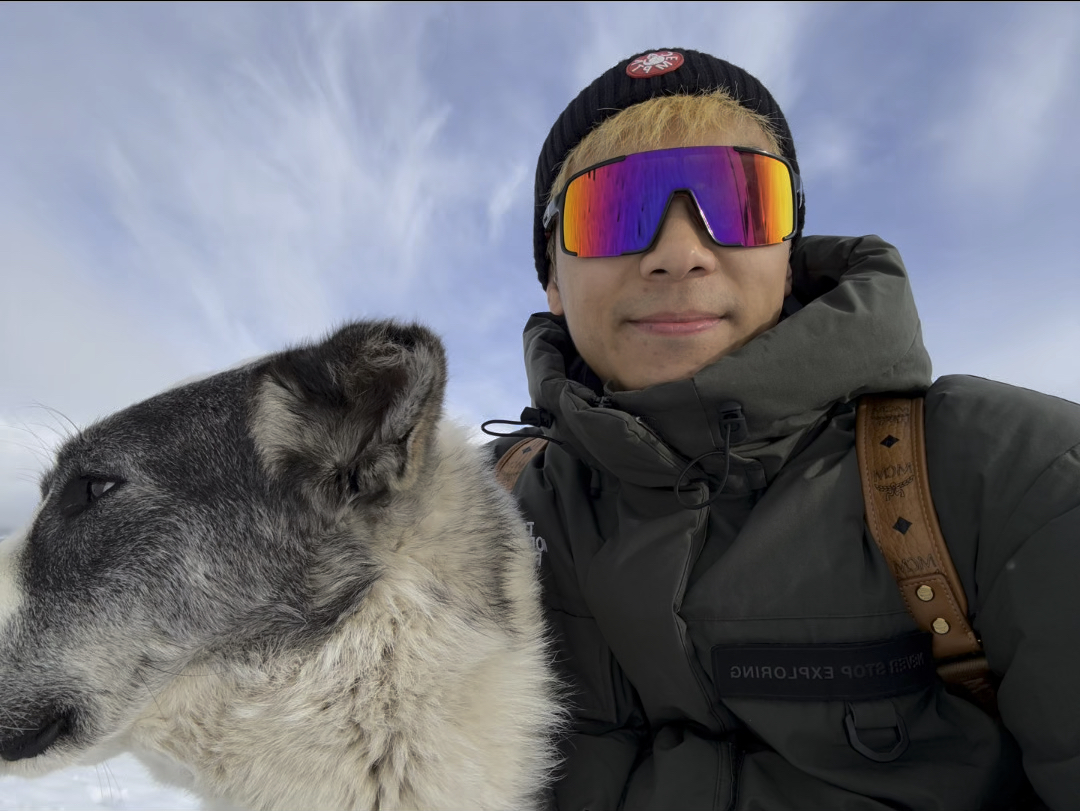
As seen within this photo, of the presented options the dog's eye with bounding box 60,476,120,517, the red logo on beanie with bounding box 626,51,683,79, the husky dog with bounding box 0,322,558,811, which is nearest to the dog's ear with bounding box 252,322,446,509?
the husky dog with bounding box 0,322,558,811

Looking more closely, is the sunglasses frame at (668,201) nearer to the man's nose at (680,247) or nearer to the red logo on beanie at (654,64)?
the man's nose at (680,247)

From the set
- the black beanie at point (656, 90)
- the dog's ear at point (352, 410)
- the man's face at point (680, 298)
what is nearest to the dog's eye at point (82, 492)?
the dog's ear at point (352, 410)

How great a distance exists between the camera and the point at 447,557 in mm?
2260

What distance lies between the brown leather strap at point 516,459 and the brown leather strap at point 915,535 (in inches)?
66.4

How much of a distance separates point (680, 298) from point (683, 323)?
0.10m

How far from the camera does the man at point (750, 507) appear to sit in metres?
1.91

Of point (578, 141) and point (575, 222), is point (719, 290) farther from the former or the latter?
point (578, 141)

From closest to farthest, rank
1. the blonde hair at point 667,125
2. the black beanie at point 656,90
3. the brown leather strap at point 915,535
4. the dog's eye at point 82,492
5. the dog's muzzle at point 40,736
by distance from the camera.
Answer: the brown leather strap at point 915,535 → the dog's muzzle at point 40,736 → the dog's eye at point 82,492 → the blonde hair at point 667,125 → the black beanie at point 656,90

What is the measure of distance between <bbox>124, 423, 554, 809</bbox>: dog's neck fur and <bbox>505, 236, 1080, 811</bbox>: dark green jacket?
439 millimetres

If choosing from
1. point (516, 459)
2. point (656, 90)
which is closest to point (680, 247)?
point (656, 90)

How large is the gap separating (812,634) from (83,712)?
2380mm

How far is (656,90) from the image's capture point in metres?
2.86

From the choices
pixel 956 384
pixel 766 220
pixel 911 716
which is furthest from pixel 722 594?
pixel 766 220

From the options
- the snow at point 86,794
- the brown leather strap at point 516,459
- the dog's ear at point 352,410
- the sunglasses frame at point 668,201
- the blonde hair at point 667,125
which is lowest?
the snow at point 86,794
